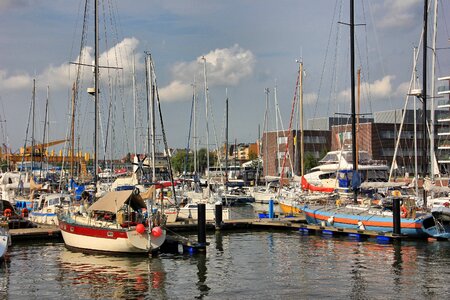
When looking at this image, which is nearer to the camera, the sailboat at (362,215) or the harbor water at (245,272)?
the harbor water at (245,272)

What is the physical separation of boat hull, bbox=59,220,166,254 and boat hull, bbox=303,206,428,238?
15.5 m

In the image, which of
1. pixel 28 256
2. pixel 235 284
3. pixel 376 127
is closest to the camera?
pixel 235 284

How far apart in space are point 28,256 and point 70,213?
417 cm

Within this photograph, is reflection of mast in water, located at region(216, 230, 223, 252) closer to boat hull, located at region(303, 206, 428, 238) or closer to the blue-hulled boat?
boat hull, located at region(303, 206, 428, 238)

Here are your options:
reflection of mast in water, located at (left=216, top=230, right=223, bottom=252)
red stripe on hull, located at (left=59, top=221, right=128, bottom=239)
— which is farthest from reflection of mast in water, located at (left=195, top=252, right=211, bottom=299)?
red stripe on hull, located at (left=59, top=221, right=128, bottom=239)

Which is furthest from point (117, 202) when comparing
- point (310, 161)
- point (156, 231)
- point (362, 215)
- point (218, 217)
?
point (310, 161)

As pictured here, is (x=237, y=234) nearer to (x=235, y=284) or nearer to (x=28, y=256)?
(x=28, y=256)

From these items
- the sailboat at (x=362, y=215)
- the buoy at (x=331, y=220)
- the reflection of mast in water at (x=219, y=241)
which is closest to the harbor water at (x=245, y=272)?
the reflection of mast in water at (x=219, y=241)

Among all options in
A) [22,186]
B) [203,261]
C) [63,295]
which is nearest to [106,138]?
[22,186]

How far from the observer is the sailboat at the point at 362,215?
41375 millimetres

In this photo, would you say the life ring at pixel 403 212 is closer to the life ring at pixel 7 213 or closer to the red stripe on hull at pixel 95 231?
the red stripe on hull at pixel 95 231

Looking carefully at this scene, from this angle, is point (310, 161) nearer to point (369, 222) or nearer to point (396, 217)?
point (369, 222)

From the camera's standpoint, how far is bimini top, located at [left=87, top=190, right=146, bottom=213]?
35781mm

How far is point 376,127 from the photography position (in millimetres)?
118875
